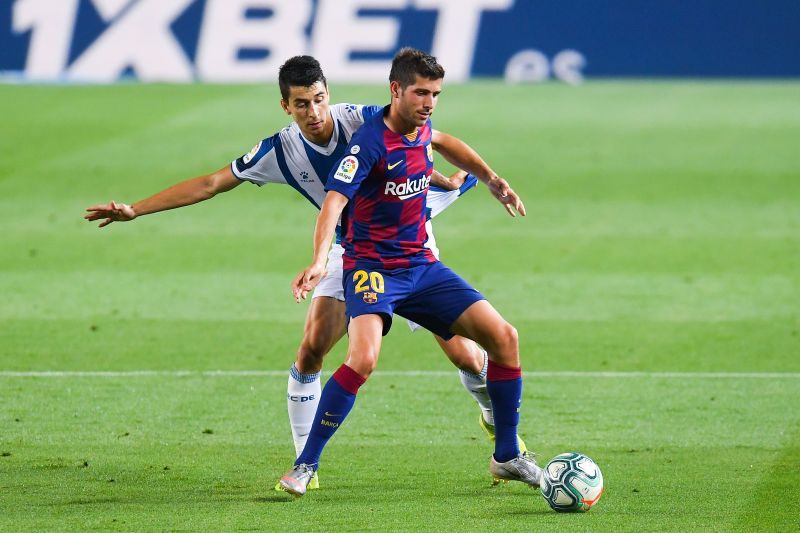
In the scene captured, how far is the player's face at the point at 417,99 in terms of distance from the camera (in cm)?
612

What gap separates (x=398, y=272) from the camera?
20.7 ft

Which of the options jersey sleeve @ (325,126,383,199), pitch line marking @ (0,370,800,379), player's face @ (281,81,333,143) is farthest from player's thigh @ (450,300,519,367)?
pitch line marking @ (0,370,800,379)

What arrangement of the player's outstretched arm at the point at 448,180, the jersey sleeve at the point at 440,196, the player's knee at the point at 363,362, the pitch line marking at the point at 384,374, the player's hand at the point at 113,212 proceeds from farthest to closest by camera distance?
the pitch line marking at the point at 384,374 < the jersey sleeve at the point at 440,196 < the player's outstretched arm at the point at 448,180 < the player's hand at the point at 113,212 < the player's knee at the point at 363,362

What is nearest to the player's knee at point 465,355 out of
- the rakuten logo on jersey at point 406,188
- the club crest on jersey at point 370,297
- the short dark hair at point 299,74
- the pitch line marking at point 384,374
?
the club crest on jersey at point 370,297

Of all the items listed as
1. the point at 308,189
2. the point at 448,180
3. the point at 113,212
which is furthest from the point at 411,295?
the point at 113,212

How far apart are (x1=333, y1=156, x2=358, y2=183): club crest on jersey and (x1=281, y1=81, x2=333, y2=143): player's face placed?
37cm

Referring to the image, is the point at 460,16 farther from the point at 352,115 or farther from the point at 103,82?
the point at 352,115

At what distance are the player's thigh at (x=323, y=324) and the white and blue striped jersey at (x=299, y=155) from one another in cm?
61

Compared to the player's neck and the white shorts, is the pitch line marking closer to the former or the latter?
the white shorts

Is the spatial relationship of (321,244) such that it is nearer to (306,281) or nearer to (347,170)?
(306,281)

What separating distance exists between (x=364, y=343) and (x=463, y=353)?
0.82 metres

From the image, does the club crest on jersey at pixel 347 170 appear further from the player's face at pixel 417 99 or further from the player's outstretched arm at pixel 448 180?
the player's outstretched arm at pixel 448 180

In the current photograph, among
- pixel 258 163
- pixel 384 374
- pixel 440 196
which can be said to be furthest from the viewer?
pixel 384 374

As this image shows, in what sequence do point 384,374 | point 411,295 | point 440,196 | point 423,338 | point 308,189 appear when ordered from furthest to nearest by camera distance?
point 423,338, point 384,374, point 440,196, point 308,189, point 411,295
